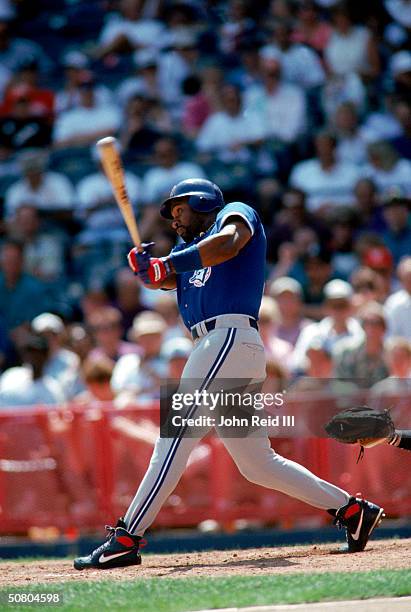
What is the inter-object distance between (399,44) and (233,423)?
8253 mm

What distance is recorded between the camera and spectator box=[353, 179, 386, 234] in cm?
1091

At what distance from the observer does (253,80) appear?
1259 centimetres

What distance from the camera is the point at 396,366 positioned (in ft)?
27.7

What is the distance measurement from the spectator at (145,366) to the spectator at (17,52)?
5864 mm

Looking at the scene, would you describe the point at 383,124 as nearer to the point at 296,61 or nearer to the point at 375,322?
the point at 296,61

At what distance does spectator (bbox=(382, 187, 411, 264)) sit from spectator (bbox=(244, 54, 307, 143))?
1729 millimetres

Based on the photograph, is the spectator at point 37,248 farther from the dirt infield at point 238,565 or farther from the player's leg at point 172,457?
the player's leg at point 172,457

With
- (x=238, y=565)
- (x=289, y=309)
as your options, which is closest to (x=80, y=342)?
(x=289, y=309)

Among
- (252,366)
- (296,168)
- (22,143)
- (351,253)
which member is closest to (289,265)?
(351,253)

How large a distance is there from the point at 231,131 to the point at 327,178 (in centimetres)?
135

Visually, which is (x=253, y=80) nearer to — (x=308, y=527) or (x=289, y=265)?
(x=289, y=265)

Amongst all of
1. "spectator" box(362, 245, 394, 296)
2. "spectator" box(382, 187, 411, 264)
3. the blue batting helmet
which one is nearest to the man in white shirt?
"spectator" box(382, 187, 411, 264)

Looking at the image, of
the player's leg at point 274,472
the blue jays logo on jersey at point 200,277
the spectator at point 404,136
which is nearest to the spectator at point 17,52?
the spectator at point 404,136

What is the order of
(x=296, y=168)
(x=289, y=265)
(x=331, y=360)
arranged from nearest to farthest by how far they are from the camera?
(x=331, y=360)
(x=289, y=265)
(x=296, y=168)
